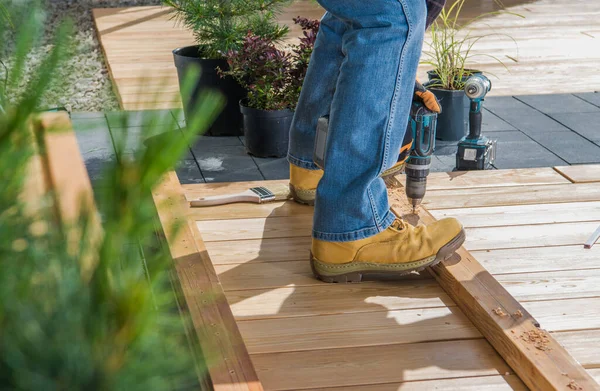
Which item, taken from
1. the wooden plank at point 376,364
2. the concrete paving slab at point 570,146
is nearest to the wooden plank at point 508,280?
the wooden plank at point 376,364

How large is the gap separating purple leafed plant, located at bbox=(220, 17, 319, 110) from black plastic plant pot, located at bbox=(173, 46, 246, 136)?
0.10 meters

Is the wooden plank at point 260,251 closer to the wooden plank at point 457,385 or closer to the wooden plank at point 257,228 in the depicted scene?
the wooden plank at point 257,228

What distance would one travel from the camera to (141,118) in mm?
306

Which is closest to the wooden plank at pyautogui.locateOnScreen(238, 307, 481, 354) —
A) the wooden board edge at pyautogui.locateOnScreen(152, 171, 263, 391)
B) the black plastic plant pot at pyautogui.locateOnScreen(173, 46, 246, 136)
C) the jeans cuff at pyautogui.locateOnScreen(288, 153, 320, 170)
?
the wooden board edge at pyautogui.locateOnScreen(152, 171, 263, 391)

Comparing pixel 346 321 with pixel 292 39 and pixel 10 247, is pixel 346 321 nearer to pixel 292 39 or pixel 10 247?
pixel 10 247

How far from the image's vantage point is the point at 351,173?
1.76 metres

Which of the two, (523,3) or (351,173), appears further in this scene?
(523,3)

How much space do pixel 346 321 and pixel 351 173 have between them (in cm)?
33

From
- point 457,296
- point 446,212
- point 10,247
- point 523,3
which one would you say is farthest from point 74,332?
point 523,3

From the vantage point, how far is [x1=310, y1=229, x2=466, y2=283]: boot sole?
1830mm

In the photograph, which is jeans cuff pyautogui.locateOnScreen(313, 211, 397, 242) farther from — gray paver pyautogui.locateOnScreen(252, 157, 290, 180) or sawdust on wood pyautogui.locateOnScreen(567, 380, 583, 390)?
gray paver pyautogui.locateOnScreen(252, 157, 290, 180)

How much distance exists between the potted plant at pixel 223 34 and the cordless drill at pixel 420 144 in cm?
103

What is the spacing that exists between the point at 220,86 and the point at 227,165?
37 cm

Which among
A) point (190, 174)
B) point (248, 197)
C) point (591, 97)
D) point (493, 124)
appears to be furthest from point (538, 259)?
point (591, 97)
